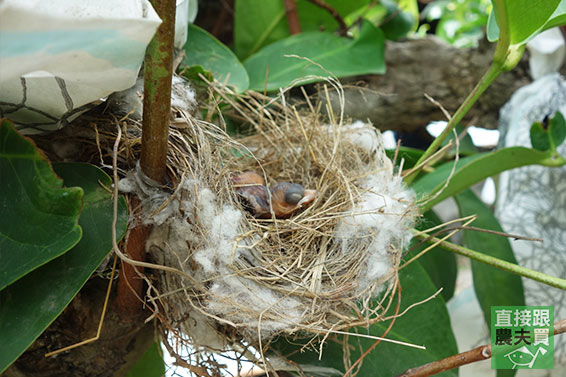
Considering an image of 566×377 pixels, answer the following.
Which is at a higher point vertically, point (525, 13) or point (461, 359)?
point (525, 13)

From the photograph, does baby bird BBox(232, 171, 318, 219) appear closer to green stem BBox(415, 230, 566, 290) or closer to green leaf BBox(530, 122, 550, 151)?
green stem BBox(415, 230, 566, 290)

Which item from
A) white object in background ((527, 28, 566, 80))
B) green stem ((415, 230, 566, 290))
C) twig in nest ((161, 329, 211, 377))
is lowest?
twig in nest ((161, 329, 211, 377))

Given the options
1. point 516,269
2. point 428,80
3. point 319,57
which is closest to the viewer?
point 516,269

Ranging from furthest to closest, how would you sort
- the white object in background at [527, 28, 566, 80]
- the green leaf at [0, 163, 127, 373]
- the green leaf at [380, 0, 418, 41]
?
the green leaf at [380, 0, 418, 41] → the white object in background at [527, 28, 566, 80] → the green leaf at [0, 163, 127, 373]

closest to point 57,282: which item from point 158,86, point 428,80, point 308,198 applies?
point 158,86

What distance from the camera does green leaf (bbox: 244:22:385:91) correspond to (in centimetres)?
85

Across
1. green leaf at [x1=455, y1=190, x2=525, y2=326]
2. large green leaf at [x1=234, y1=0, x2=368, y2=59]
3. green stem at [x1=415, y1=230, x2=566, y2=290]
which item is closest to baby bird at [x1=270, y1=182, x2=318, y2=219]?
green stem at [x1=415, y1=230, x2=566, y2=290]

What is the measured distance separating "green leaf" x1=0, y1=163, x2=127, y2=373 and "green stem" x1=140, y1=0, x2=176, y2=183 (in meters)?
0.06

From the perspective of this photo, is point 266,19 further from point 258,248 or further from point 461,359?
point 461,359

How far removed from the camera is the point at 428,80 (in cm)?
114

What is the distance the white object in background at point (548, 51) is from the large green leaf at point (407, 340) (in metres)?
0.61

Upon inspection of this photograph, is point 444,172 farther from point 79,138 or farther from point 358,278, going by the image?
point 79,138

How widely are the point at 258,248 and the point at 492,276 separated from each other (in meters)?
0.47

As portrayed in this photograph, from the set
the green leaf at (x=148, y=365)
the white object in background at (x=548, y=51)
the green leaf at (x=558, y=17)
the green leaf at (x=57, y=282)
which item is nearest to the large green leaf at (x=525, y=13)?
the green leaf at (x=558, y=17)
